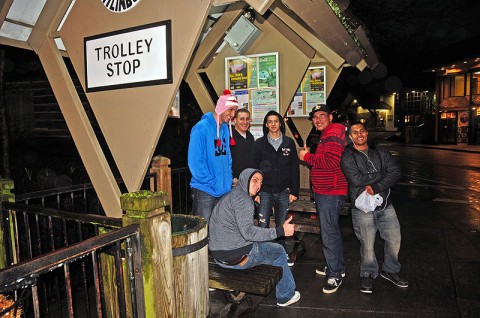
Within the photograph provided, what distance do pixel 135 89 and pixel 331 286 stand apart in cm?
316

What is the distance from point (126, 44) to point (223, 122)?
1723 mm

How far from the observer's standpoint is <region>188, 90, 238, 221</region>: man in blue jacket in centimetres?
399

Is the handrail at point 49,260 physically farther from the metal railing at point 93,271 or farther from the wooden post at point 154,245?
the wooden post at point 154,245

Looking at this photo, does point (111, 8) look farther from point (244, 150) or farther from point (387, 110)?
point (387, 110)

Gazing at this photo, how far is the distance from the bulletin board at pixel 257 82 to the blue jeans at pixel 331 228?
9.41ft

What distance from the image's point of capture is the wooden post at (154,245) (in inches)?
98.3

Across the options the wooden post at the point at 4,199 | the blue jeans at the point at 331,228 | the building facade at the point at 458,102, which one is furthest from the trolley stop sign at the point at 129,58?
the building facade at the point at 458,102

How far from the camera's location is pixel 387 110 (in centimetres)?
5075

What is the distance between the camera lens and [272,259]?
3.58 m

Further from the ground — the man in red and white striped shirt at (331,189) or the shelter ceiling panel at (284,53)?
the shelter ceiling panel at (284,53)

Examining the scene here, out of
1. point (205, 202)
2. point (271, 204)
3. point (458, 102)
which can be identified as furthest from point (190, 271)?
point (458, 102)

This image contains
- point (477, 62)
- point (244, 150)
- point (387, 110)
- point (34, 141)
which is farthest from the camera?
point (387, 110)

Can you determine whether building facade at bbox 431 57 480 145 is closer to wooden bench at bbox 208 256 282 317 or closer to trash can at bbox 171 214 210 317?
wooden bench at bbox 208 256 282 317

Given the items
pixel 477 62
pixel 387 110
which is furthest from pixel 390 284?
pixel 387 110
